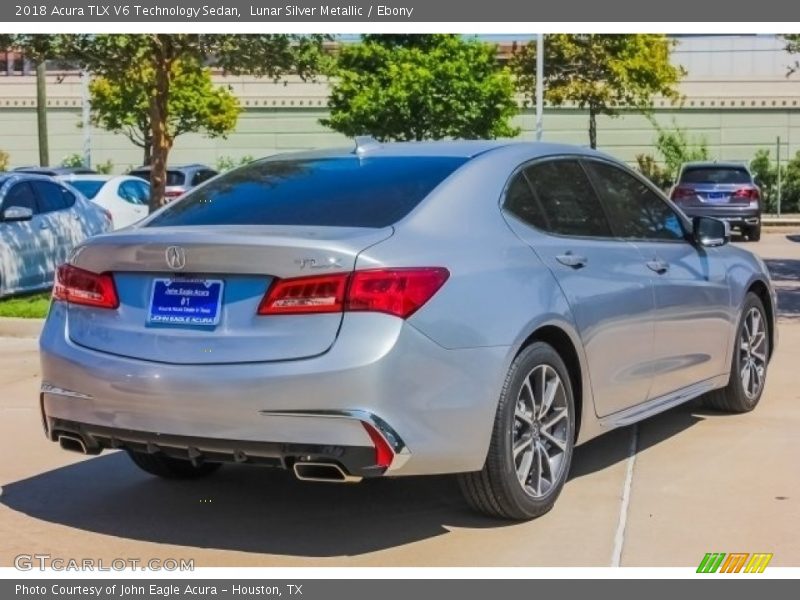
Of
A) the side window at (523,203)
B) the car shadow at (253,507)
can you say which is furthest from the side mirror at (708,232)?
the side window at (523,203)

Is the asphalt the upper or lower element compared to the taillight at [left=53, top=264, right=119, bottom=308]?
lower

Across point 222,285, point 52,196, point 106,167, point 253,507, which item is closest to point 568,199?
point 222,285

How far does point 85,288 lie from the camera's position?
17.3ft

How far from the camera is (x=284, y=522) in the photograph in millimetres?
5516

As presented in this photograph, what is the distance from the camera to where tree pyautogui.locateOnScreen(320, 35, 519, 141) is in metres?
28.6

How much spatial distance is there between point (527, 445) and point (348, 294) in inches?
46.4

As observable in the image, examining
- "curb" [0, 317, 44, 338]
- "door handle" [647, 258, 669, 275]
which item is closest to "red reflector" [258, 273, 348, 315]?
"door handle" [647, 258, 669, 275]

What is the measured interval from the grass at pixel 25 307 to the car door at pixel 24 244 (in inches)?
6.0

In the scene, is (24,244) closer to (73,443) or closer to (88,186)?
(88,186)

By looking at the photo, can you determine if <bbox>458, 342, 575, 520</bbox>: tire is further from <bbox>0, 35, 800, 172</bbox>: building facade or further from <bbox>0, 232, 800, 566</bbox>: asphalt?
<bbox>0, 35, 800, 172</bbox>: building facade

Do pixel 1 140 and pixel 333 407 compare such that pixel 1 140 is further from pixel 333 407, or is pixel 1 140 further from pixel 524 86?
pixel 333 407

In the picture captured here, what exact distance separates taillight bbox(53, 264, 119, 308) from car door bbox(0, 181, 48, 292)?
7986mm

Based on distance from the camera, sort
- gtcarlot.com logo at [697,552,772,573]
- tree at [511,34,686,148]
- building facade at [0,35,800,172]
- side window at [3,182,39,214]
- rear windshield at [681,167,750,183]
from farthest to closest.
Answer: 1. building facade at [0,35,800,172]
2. tree at [511,34,686,148]
3. rear windshield at [681,167,750,183]
4. side window at [3,182,39,214]
5. gtcarlot.com logo at [697,552,772,573]
